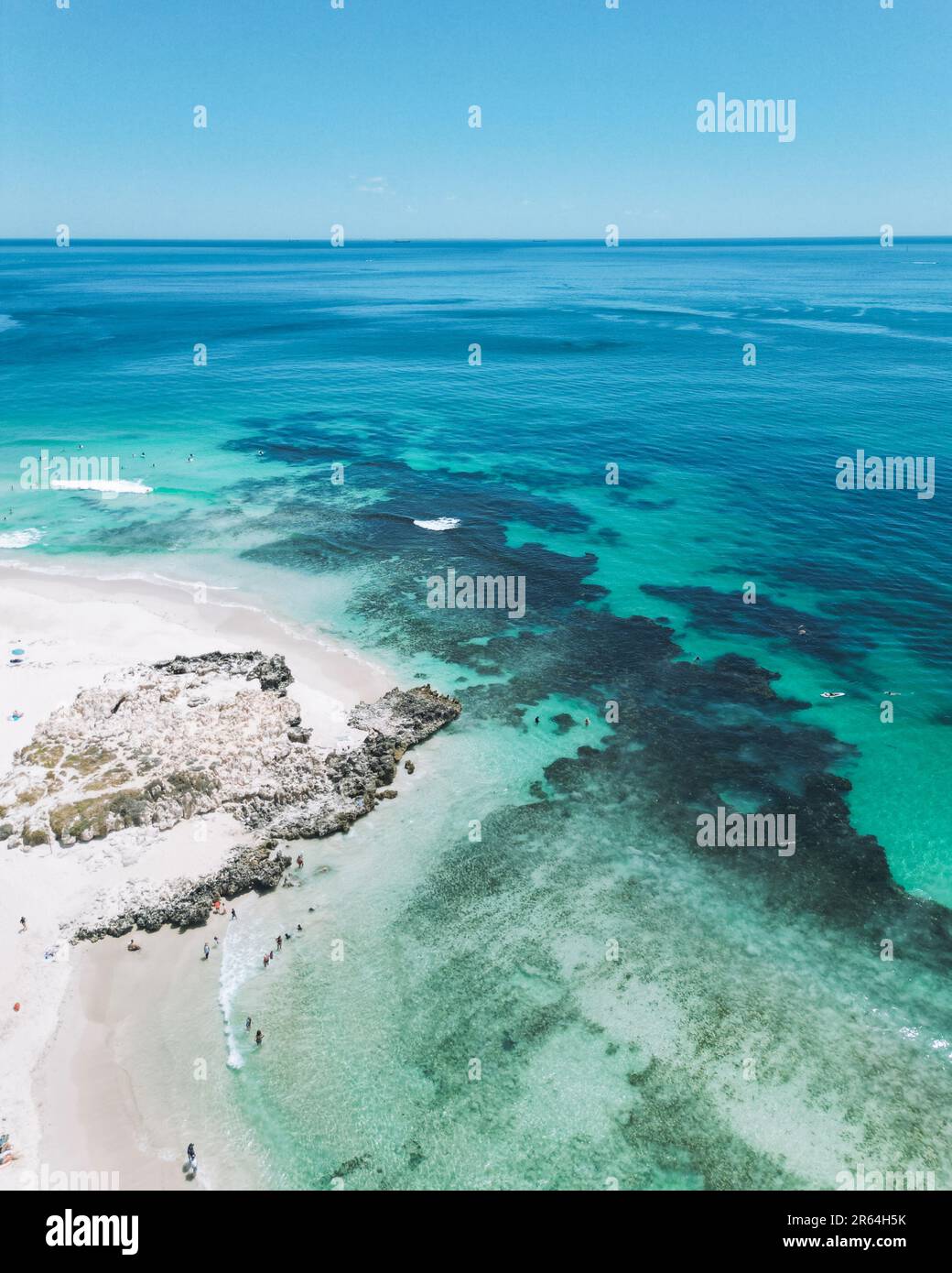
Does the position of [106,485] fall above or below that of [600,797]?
above

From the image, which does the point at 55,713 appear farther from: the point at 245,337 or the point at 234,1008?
the point at 245,337

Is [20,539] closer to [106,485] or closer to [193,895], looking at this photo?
[106,485]

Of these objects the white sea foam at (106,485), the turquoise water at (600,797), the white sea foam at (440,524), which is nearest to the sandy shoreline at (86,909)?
the turquoise water at (600,797)

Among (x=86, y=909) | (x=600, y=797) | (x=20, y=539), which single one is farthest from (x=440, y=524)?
(x=86, y=909)

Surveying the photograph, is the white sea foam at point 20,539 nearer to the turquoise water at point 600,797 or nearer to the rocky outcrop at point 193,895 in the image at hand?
the turquoise water at point 600,797

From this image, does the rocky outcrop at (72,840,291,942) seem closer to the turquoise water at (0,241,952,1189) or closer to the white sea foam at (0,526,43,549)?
the turquoise water at (0,241,952,1189)

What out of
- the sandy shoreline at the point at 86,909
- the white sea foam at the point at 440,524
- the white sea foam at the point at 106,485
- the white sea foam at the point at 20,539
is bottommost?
the sandy shoreline at the point at 86,909

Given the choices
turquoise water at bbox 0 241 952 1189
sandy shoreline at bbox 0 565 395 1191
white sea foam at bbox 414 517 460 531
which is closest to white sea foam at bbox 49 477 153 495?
turquoise water at bbox 0 241 952 1189

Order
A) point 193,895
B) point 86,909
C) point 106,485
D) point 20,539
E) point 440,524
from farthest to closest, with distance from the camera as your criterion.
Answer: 1. point 106,485
2. point 440,524
3. point 20,539
4. point 193,895
5. point 86,909
